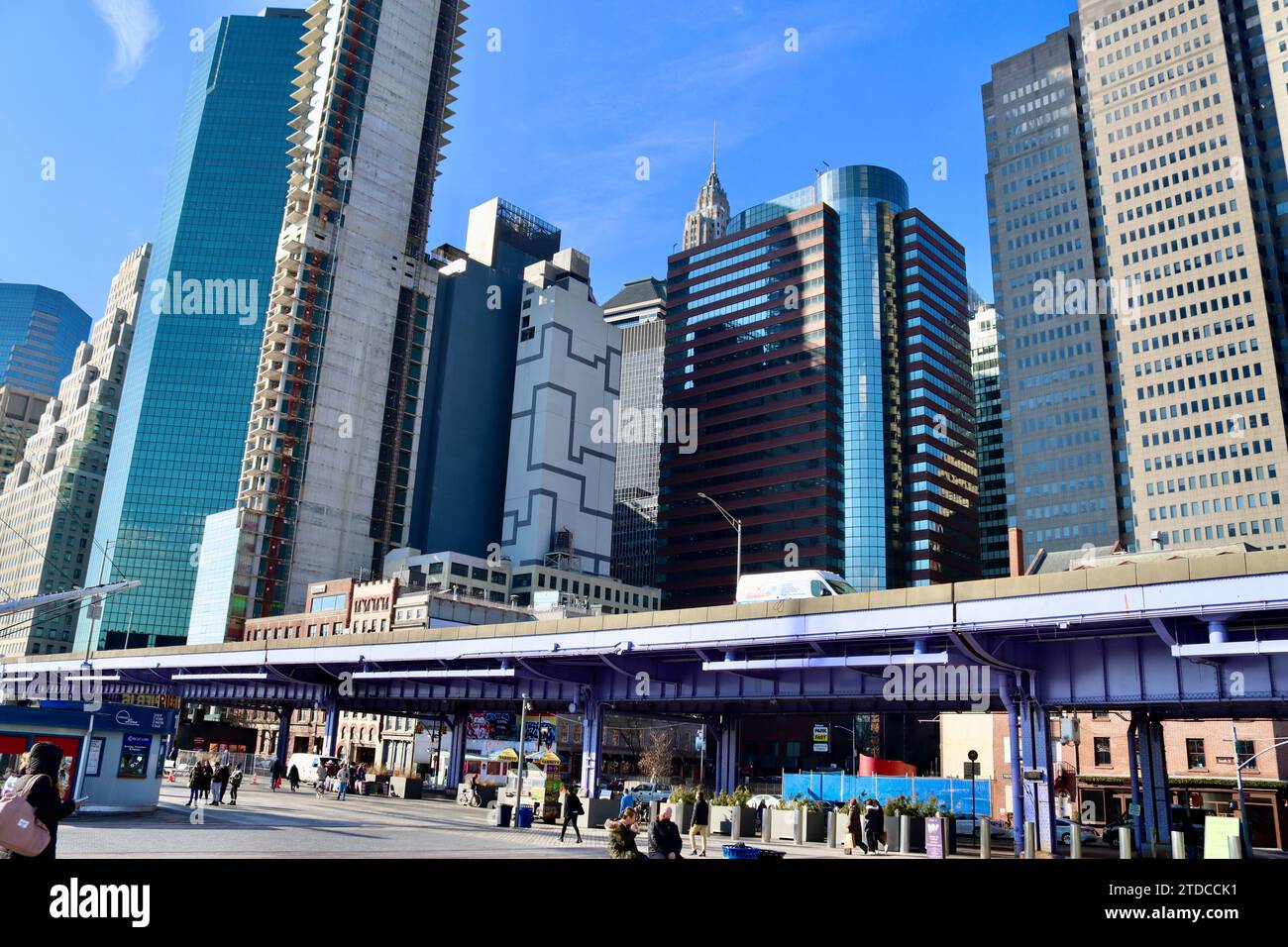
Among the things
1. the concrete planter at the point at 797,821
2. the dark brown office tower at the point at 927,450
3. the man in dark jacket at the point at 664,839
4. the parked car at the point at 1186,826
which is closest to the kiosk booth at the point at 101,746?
the concrete planter at the point at 797,821

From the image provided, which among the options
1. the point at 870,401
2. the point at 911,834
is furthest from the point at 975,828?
the point at 870,401

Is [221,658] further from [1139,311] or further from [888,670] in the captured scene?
[1139,311]

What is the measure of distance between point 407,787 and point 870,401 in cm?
14408

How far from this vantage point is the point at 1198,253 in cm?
14912

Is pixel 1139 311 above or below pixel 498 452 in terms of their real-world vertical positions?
above

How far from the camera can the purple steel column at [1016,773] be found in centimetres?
3462

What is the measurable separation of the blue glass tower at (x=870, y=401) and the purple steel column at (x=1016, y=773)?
→ 13632 cm

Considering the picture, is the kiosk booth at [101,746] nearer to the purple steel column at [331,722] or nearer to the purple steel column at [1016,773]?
the purple steel column at [1016,773]

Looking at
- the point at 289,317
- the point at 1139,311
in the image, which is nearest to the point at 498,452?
the point at 289,317

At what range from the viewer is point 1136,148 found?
158750mm
